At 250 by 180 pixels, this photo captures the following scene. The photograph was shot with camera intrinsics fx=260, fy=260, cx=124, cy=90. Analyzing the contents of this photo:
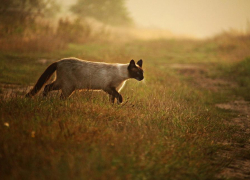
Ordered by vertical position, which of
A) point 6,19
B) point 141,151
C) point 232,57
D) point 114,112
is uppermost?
point 6,19

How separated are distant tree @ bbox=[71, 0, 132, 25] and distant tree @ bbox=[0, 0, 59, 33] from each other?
18212 millimetres

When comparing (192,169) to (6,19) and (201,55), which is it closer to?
(6,19)

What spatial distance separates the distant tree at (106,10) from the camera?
3525cm

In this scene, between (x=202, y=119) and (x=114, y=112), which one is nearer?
(x=114, y=112)

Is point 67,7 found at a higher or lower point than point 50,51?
higher

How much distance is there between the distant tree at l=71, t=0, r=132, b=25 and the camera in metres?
35.2

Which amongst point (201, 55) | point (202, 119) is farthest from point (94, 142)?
point (201, 55)

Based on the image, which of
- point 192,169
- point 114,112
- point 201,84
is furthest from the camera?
point 201,84

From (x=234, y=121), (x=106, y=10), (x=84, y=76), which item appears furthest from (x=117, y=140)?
(x=106, y=10)

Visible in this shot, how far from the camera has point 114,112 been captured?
16.3 ft

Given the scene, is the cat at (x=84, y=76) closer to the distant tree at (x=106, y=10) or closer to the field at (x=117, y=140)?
the field at (x=117, y=140)

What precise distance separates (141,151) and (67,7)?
34102mm

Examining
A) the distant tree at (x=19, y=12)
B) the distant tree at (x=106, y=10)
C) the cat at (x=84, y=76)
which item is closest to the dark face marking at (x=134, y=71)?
the cat at (x=84, y=76)

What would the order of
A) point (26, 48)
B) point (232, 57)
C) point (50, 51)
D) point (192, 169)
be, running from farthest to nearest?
1. point (232, 57)
2. point (50, 51)
3. point (26, 48)
4. point (192, 169)
